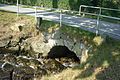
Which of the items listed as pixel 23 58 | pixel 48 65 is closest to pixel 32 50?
Result: pixel 23 58

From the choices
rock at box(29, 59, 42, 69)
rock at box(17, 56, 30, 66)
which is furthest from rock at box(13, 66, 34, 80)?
rock at box(17, 56, 30, 66)

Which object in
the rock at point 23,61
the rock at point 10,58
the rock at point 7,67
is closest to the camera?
the rock at point 7,67

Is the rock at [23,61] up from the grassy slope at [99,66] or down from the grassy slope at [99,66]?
down

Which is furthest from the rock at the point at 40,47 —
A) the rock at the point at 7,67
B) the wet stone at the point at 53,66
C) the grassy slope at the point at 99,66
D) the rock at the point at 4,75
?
the grassy slope at the point at 99,66

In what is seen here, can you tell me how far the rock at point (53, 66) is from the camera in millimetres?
15308

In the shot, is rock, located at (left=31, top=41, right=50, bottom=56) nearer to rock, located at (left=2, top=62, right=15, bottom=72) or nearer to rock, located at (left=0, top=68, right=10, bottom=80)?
rock, located at (left=2, top=62, right=15, bottom=72)

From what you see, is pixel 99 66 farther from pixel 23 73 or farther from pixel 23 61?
pixel 23 61

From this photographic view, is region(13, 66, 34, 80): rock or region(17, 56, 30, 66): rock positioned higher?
region(17, 56, 30, 66): rock

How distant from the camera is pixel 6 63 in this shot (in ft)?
52.8

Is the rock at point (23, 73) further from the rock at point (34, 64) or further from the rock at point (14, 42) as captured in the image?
the rock at point (14, 42)

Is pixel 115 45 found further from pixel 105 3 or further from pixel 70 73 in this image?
pixel 105 3

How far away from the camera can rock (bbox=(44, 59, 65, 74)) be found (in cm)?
1531

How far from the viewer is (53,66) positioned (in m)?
16.0

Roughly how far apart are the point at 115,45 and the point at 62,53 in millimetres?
6088
